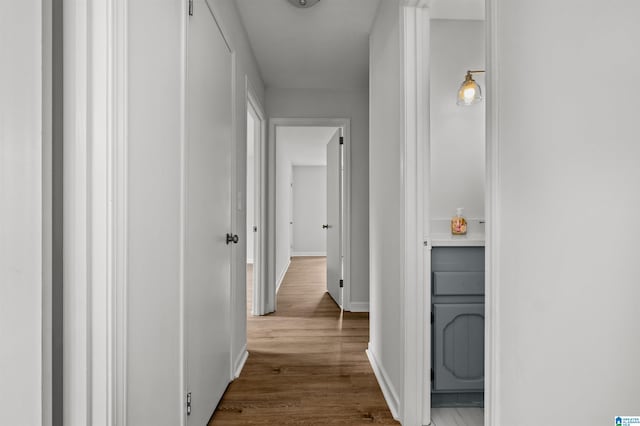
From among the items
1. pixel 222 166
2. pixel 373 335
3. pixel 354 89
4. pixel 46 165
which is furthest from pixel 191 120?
pixel 354 89

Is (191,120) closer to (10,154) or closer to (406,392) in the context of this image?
(10,154)

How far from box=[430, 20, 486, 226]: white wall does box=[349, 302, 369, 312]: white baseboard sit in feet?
6.42

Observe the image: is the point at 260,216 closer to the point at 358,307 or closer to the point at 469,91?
the point at 358,307

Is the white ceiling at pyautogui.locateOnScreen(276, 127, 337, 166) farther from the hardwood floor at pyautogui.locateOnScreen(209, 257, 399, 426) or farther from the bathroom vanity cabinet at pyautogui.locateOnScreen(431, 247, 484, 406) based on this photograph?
the bathroom vanity cabinet at pyautogui.locateOnScreen(431, 247, 484, 406)

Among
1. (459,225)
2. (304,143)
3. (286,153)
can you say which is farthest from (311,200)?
(459,225)

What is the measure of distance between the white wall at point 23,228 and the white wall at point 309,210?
845cm

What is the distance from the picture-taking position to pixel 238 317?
254 cm

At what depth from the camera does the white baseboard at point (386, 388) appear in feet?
6.25

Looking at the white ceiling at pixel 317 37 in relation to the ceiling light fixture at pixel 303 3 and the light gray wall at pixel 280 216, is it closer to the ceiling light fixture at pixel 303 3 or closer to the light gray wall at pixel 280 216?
the ceiling light fixture at pixel 303 3

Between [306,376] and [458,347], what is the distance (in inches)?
39.3

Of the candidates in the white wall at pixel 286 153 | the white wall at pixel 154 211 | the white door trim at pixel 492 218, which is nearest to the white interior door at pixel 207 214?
the white wall at pixel 154 211

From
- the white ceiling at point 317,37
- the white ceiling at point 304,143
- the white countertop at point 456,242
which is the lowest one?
the white countertop at point 456,242

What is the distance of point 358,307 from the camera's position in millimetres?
3945

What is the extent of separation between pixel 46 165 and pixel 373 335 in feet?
7.70
